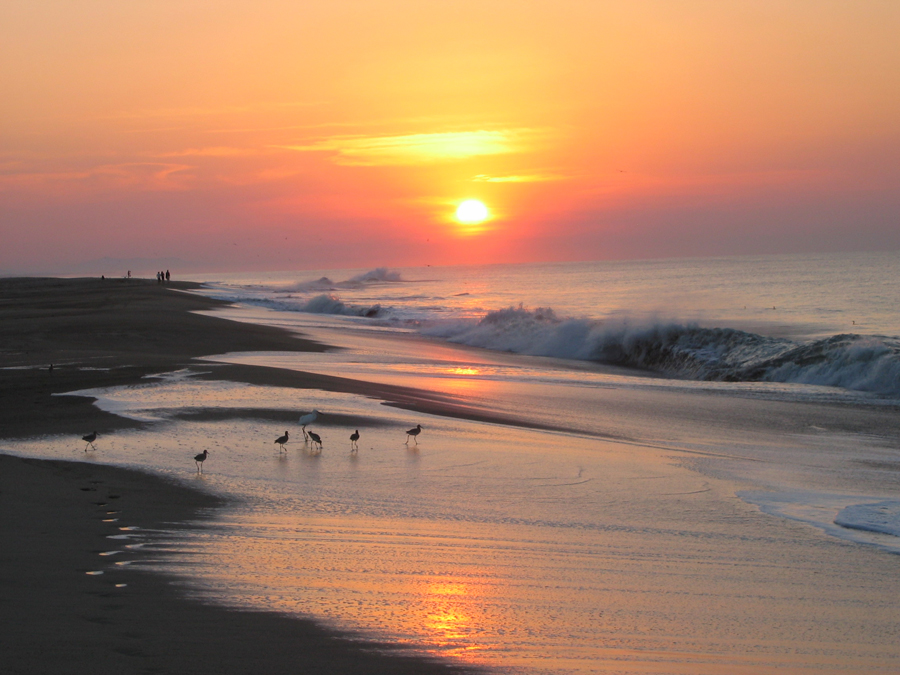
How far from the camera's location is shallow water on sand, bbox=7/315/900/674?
15.6ft

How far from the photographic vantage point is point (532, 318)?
3375 cm

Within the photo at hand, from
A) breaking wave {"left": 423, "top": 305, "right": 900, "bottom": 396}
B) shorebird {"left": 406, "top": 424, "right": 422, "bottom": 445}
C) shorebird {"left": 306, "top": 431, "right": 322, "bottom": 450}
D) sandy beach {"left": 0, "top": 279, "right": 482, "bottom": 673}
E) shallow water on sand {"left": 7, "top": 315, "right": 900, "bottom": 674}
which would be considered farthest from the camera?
breaking wave {"left": 423, "top": 305, "right": 900, "bottom": 396}

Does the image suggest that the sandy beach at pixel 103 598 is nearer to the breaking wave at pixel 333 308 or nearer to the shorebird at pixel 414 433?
the shorebird at pixel 414 433

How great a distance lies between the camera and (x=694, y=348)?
26031 mm

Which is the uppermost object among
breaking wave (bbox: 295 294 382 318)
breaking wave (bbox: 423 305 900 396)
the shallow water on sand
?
breaking wave (bbox: 295 294 382 318)

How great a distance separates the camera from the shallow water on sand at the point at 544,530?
187 inches

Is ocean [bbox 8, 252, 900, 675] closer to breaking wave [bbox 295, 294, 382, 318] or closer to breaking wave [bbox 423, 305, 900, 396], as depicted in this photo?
breaking wave [bbox 423, 305, 900, 396]

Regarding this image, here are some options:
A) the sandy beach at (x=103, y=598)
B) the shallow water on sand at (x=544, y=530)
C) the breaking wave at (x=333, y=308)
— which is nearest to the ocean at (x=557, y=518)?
the shallow water on sand at (x=544, y=530)

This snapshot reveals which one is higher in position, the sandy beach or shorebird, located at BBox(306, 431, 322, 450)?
shorebird, located at BBox(306, 431, 322, 450)

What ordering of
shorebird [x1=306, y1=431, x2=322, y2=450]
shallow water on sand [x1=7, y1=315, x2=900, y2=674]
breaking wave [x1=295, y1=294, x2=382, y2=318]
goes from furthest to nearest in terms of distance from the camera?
breaking wave [x1=295, y1=294, x2=382, y2=318] → shorebird [x1=306, y1=431, x2=322, y2=450] → shallow water on sand [x1=7, y1=315, x2=900, y2=674]

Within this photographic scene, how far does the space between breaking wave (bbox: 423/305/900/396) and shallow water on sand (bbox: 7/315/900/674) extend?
20.8 ft

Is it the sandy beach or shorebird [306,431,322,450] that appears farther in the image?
shorebird [306,431,322,450]

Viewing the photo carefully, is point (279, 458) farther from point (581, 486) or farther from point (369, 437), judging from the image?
point (581, 486)

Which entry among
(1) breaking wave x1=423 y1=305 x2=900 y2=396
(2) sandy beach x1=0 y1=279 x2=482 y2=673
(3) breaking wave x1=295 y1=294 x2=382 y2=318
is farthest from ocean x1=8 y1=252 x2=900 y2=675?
(3) breaking wave x1=295 y1=294 x2=382 y2=318
